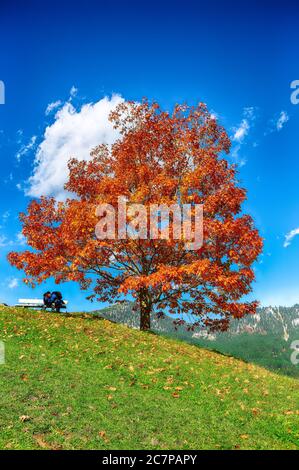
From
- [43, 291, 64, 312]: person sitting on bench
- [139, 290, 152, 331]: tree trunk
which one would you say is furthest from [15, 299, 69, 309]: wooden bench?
[139, 290, 152, 331]: tree trunk

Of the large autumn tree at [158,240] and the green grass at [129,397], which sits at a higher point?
the large autumn tree at [158,240]

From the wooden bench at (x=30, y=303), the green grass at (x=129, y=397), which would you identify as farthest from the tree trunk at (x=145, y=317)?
the wooden bench at (x=30, y=303)

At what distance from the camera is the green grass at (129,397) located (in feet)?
35.1

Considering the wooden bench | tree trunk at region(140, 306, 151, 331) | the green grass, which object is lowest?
the green grass

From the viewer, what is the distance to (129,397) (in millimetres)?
13227

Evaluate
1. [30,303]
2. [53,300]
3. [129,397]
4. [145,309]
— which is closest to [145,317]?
[145,309]

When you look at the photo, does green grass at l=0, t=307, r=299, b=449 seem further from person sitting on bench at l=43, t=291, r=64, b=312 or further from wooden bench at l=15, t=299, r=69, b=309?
wooden bench at l=15, t=299, r=69, b=309

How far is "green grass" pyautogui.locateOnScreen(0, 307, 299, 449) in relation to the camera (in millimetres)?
10693

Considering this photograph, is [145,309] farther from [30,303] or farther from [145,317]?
[30,303]

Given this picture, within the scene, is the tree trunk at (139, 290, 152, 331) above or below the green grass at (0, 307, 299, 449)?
above

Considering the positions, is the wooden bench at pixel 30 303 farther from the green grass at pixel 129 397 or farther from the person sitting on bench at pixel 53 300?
the green grass at pixel 129 397

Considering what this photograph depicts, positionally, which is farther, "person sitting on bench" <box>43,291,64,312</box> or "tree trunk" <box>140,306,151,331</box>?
"person sitting on bench" <box>43,291,64,312</box>

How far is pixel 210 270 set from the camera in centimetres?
2192

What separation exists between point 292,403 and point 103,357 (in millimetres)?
7279
